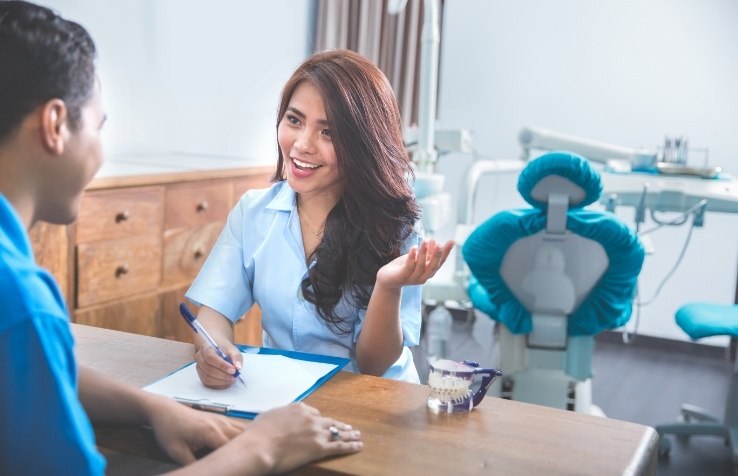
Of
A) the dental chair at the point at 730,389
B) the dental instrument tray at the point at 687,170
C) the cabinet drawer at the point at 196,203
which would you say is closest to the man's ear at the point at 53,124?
the cabinet drawer at the point at 196,203

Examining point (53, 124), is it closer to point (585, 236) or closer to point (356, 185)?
point (356, 185)

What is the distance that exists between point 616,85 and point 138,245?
7.91 feet

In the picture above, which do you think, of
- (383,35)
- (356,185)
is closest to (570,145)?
(383,35)

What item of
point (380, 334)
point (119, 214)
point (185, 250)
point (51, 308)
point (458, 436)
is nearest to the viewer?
point (51, 308)

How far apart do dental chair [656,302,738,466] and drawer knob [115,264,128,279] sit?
1.78 m

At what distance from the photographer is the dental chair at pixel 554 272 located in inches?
83.9

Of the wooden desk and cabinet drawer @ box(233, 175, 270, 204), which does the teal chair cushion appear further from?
the wooden desk

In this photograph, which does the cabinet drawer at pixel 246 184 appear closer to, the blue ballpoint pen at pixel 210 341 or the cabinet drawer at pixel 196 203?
the cabinet drawer at pixel 196 203

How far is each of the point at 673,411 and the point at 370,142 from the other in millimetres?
2180

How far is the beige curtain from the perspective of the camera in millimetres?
4039

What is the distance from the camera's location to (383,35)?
408cm

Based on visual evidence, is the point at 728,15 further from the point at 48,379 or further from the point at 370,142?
the point at 48,379

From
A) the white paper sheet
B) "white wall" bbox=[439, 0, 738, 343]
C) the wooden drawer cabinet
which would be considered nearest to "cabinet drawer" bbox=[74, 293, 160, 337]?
the wooden drawer cabinet

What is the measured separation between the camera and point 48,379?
0.69 m
